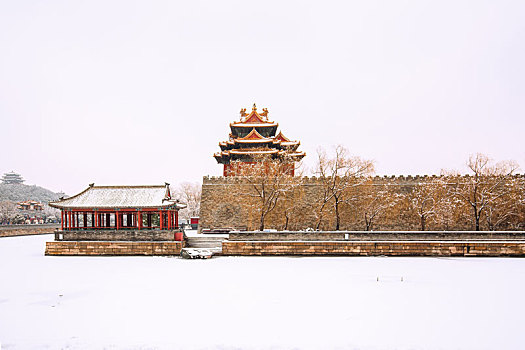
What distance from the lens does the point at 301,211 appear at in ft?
82.1

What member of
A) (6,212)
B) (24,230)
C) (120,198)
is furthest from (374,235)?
(6,212)

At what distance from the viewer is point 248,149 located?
27516 mm

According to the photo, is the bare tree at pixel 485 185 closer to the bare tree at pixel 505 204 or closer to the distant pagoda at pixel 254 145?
the bare tree at pixel 505 204

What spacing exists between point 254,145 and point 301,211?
→ 731 cm

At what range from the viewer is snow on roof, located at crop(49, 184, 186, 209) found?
59.0 ft

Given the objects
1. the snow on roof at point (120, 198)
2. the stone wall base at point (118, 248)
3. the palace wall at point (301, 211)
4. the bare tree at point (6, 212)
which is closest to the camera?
the stone wall base at point (118, 248)

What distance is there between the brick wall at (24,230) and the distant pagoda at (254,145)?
21.1 meters

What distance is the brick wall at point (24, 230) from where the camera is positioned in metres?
29.9
